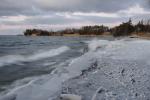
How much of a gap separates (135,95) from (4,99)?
3.98 m

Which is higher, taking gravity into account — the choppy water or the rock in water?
the rock in water

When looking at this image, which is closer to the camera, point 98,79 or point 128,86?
point 128,86

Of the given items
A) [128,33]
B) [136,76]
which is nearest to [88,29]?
[128,33]

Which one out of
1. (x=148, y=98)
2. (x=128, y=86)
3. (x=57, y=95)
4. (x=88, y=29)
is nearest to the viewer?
(x=148, y=98)

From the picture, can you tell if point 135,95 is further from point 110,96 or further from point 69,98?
point 69,98

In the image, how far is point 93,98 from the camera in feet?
21.6

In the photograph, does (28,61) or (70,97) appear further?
(28,61)

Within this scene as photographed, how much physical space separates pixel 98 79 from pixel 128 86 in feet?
4.95

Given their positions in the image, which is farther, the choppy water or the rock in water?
the choppy water

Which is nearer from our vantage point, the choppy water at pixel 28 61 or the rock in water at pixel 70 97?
the rock in water at pixel 70 97

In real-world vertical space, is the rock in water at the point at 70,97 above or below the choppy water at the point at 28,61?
above

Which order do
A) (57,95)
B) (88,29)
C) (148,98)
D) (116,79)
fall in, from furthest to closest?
(88,29), (116,79), (57,95), (148,98)

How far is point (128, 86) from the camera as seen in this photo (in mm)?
7676

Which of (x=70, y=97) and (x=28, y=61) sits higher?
(x=70, y=97)
